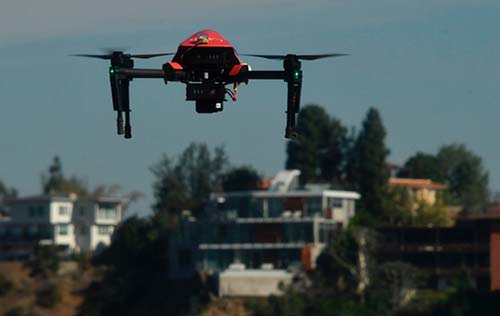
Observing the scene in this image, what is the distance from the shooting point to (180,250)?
580ft

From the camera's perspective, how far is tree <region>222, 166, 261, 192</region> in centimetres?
19062

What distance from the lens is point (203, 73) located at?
125ft

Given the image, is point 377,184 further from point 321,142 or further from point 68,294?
point 68,294

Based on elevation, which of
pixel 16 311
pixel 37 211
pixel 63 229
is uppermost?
pixel 37 211

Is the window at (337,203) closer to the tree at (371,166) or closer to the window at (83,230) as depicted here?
the tree at (371,166)

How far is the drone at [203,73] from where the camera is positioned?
3759 cm

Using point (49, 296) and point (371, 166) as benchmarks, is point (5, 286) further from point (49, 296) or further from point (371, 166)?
point (371, 166)

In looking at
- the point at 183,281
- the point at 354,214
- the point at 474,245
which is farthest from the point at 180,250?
the point at 474,245

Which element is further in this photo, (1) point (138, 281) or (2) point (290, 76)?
(1) point (138, 281)

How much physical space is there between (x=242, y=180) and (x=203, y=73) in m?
157

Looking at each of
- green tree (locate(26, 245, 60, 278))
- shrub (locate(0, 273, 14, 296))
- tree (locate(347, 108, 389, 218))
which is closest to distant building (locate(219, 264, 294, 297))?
tree (locate(347, 108, 389, 218))

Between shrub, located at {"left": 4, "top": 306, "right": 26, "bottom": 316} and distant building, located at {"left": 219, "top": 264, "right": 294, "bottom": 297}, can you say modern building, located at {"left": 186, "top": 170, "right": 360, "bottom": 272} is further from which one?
shrub, located at {"left": 4, "top": 306, "right": 26, "bottom": 316}

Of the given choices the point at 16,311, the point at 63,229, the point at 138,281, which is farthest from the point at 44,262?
the point at 63,229

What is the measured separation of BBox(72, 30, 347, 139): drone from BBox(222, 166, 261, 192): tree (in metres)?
148
